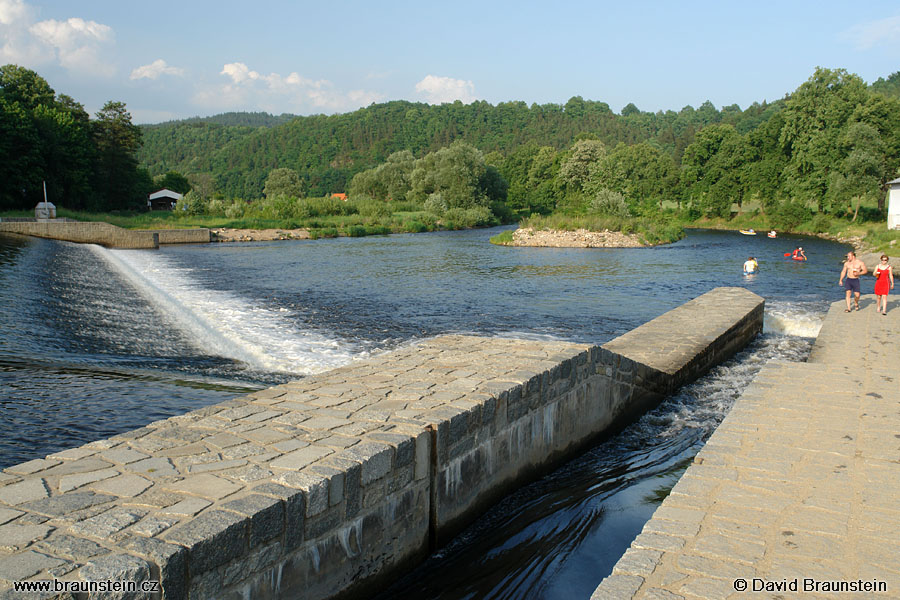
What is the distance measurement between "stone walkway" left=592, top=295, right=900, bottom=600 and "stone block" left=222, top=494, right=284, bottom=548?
165 cm

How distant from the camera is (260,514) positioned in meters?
3.16

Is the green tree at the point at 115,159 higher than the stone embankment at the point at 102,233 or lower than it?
higher

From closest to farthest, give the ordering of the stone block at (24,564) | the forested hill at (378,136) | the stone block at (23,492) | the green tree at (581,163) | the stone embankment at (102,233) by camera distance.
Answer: the stone block at (24,564), the stone block at (23,492), the stone embankment at (102,233), the green tree at (581,163), the forested hill at (378,136)

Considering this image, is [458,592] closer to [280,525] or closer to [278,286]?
[280,525]

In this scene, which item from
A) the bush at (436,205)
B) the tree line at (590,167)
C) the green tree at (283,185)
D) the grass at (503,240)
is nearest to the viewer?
the grass at (503,240)

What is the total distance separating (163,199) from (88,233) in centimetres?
3918

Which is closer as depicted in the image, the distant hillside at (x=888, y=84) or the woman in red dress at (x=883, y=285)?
the woman in red dress at (x=883, y=285)

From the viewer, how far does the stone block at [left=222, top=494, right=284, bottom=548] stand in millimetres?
3131

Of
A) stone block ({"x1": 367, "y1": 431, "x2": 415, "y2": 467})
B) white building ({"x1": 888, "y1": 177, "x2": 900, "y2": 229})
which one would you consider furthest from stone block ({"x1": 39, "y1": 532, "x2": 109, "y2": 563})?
white building ({"x1": 888, "y1": 177, "x2": 900, "y2": 229})

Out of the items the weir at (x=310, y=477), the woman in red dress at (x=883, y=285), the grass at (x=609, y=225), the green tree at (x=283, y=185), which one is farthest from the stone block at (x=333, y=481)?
the green tree at (x=283, y=185)

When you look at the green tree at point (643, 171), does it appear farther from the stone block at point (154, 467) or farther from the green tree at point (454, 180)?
the stone block at point (154, 467)

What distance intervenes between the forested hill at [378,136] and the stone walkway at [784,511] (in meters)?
122

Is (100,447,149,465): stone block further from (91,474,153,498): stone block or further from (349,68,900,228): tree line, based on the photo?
(349,68,900,228): tree line

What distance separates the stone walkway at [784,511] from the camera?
3.31 meters
